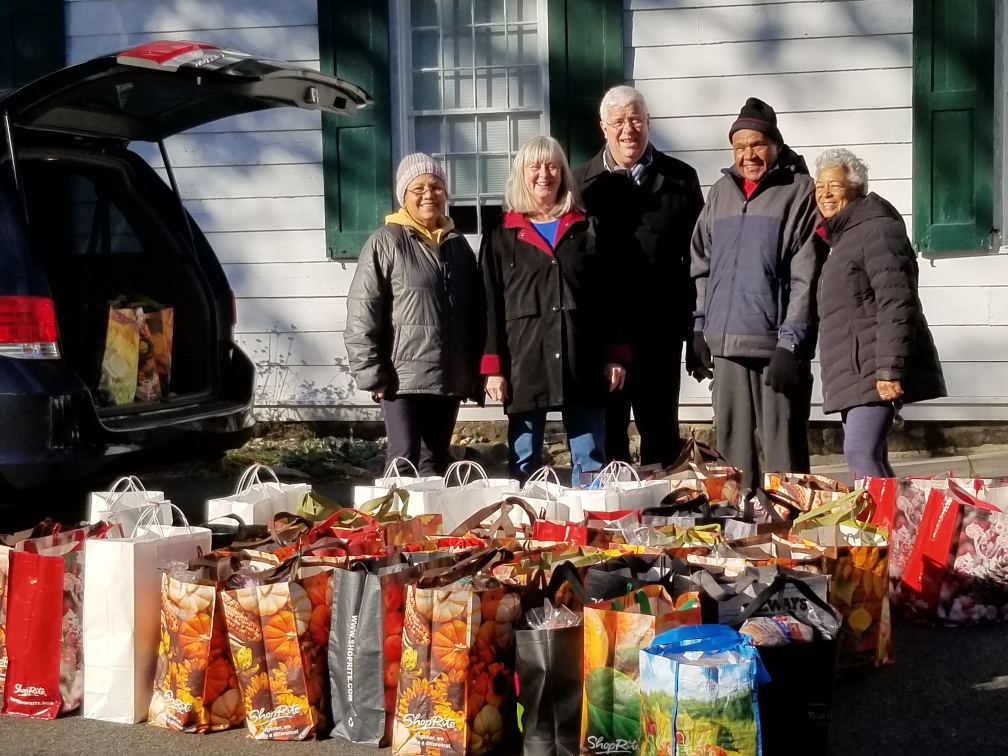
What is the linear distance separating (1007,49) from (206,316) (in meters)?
4.73

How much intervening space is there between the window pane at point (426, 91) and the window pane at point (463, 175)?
1.18ft

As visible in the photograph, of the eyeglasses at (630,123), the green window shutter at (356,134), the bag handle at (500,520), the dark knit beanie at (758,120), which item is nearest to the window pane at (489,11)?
the green window shutter at (356,134)

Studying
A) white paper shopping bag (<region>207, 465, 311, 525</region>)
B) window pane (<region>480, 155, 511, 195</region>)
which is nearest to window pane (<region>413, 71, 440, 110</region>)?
window pane (<region>480, 155, 511, 195</region>)

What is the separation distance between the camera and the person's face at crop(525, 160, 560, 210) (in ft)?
17.2

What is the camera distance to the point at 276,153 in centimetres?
805

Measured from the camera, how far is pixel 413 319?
5285 mm

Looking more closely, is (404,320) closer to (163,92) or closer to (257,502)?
(257,502)

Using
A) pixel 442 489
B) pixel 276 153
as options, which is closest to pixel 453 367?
pixel 442 489

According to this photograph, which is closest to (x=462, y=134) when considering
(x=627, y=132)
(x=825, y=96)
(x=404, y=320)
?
(x=825, y=96)

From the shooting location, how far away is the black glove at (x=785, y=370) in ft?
16.6

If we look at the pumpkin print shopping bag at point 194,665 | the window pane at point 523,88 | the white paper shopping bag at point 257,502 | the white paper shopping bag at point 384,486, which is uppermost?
the window pane at point 523,88

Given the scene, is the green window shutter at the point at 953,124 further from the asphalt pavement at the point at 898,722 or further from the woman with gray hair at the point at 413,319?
the asphalt pavement at the point at 898,722

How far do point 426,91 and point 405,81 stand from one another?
0.15 metres

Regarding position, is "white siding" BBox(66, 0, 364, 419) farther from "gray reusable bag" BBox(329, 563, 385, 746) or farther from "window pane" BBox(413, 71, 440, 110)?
"gray reusable bag" BBox(329, 563, 385, 746)
